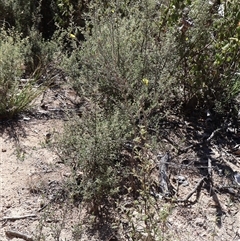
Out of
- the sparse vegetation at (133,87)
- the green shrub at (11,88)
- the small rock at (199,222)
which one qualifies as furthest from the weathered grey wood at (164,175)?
the green shrub at (11,88)

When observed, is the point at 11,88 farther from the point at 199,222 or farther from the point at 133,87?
the point at 199,222

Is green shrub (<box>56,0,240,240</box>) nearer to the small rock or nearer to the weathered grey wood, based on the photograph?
the weathered grey wood

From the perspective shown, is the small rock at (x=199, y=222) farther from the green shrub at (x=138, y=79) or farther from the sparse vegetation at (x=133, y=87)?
the green shrub at (x=138, y=79)

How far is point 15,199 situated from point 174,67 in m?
1.59

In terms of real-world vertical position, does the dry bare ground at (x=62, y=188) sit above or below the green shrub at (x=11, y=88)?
below

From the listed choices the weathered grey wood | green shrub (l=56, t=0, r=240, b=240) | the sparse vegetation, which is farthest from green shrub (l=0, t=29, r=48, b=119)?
the weathered grey wood

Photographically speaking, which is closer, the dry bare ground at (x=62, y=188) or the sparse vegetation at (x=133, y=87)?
the dry bare ground at (x=62, y=188)

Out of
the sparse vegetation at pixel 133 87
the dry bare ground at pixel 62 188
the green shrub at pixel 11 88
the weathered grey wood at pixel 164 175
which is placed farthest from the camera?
the green shrub at pixel 11 88

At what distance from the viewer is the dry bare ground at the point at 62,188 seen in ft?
9.16

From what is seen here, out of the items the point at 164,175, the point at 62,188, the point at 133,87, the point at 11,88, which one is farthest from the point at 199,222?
the point at 11,88

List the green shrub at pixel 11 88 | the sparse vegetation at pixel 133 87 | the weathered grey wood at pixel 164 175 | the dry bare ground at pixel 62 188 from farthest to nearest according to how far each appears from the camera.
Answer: the green shrub at pixel 11 88 → the weathered grey wood at pixel 164 175 → the sparse vegetation at pixel 133 87 → the dry bare ground at pixel 62 188

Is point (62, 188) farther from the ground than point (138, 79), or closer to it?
closer to it

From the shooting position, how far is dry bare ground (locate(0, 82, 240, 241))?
2.79 m

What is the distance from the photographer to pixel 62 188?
2990 millimetres
